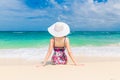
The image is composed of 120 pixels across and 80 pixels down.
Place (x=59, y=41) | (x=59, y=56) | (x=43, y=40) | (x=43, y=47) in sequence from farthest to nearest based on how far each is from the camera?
(x=43, y=40) < (x=43, y=47) < (x=59, y=56) < (x=59, y=41)

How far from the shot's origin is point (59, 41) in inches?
215

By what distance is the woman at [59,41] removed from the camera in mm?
5281

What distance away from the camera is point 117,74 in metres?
4.72

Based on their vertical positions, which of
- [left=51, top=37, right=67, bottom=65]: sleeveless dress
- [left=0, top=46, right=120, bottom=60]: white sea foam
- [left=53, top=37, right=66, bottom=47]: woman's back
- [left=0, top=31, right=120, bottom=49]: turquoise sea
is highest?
[left=53, top=37, right=66, bottom=47]: woman's back

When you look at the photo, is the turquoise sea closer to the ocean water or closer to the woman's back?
the ocean water

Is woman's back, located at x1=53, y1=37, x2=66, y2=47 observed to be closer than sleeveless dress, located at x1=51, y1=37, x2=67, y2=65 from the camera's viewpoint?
Yes

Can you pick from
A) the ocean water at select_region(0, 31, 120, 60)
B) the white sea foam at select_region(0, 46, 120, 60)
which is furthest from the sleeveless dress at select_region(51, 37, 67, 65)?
the white sea foam at select_region(0, 46, 120, 60)

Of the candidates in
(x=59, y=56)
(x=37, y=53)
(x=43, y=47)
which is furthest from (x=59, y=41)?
(x=43, y=47)

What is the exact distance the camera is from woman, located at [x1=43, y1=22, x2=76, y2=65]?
5.28m

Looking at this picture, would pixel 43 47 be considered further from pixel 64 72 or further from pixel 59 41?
pixel 64 72

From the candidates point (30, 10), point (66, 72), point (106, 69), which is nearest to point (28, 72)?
point (66, 72)

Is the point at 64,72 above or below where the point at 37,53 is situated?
above

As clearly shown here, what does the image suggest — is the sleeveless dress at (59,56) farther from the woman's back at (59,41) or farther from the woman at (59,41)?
the woman's back at (59,41)

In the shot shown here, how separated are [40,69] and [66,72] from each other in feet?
1.63
